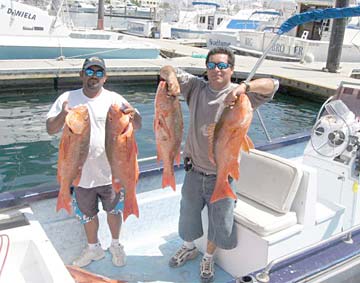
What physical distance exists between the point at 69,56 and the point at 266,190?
1469cm

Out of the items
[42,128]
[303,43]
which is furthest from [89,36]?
[303,43]

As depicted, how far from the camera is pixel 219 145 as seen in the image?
295cm

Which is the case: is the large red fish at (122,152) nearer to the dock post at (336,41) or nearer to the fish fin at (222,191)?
the fish fin at (222,191)

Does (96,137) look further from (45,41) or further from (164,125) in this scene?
(45,41)

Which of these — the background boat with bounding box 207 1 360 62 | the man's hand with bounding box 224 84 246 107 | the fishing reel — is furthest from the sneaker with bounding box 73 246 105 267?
the background boat with bounding box 207 1 360 62

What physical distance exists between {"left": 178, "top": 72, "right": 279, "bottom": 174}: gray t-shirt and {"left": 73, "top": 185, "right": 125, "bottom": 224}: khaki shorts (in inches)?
27.1

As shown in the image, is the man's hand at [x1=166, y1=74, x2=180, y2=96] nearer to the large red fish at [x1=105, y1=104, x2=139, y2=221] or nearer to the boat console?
the large red fish at [x1=105, y1=104, x2=139, y2=221]

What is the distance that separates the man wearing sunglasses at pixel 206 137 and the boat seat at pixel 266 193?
0.23m

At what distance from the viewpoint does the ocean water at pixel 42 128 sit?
8852 millimetres

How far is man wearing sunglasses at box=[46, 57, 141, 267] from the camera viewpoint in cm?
313

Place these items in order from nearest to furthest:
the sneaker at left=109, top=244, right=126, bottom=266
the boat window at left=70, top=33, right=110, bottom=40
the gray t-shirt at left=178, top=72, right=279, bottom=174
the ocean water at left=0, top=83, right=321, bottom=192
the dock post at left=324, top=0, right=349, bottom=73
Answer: the gray t-shirt at left=178, top=72, right=279, bottom=174
the sneaker at left=109, top=244, right=126, bottom=266
the ocean water at left=0, top=83, right=321, bottom=192
the dock post at left=324, top=0, right=349, bottom=73
the boat window at left=70, top=33, right=110, bottom=40

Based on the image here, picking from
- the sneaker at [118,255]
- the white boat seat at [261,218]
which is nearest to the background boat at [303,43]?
the white boat seat at [261,218]

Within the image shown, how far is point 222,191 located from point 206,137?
0.41m

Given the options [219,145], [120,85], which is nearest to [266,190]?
[219,145]
